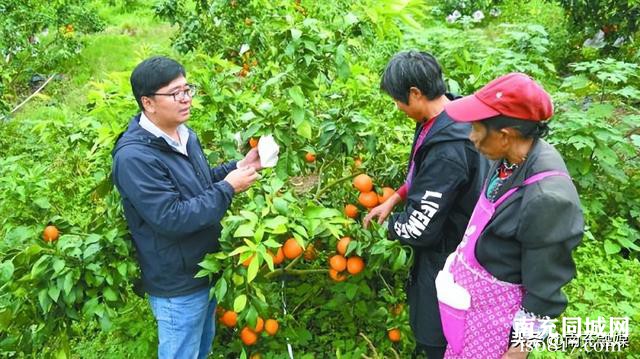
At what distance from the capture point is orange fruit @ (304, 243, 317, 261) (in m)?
2.35

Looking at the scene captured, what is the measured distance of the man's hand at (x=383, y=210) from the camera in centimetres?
226

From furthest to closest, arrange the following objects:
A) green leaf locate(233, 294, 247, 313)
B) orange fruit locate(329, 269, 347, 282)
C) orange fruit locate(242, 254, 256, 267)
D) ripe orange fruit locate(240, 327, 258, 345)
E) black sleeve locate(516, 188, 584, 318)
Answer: ripe orange fruit locate(240, 327, 258, 345) → orange fruit locate(329, 269, 347, 282) → green leaf locate(233, 294, 247, 313) → orange fruit locate(242, 254, 256, 267) → black sleeve locate(516, 188, 584, 318)

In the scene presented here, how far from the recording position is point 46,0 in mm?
6703

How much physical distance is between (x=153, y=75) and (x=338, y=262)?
3.32 feet

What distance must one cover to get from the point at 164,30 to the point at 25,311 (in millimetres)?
7507

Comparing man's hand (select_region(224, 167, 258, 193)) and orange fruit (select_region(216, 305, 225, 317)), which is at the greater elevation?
man's hand (select_region(224, 167, 258, 193))

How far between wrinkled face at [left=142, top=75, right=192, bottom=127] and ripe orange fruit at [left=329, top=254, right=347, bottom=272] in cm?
81

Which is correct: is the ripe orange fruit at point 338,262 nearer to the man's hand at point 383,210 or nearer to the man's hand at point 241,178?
the man's hand at point 383,210

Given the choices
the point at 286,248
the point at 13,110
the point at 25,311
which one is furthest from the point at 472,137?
the point at 13,110

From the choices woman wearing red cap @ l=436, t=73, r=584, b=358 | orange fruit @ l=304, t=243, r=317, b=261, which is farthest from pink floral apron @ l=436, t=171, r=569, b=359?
orange fruit @ l=304, t=243, r=317, b=261

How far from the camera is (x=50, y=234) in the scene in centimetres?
220

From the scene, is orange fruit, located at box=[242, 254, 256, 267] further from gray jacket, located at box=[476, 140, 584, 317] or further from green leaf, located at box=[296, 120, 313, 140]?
gray jacket, located at box=[476, 140, 584, 317]

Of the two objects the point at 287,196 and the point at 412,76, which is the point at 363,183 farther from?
the point at 412,76

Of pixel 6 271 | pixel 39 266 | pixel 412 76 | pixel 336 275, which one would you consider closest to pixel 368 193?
pixel 336 275
